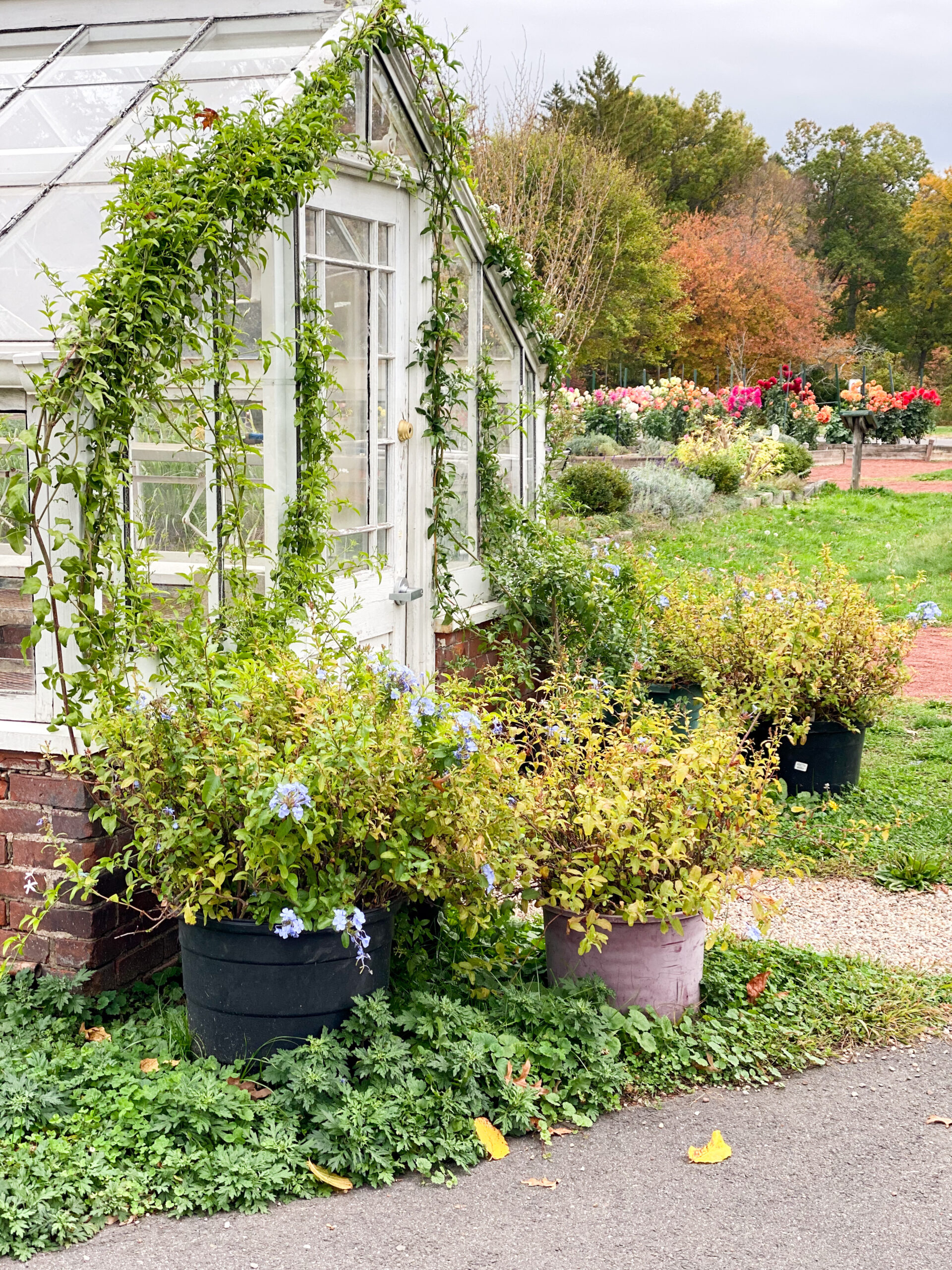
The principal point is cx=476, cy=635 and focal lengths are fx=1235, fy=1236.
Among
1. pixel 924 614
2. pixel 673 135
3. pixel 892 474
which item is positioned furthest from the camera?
pixel 673 135

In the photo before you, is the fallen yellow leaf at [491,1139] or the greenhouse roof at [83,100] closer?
the fallen yellow leaf at [491,1139]

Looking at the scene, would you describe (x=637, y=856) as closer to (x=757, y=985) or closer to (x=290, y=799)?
(x=757, y=985)

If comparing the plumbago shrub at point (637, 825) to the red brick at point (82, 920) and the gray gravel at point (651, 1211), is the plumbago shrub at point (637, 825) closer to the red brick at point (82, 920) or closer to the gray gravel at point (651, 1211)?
the gray gravel at point (651, 1211)

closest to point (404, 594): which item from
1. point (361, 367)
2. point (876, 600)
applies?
point (361, 367)

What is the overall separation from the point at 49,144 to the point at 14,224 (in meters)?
0.50

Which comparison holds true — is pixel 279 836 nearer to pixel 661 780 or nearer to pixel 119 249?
pixel 661 780

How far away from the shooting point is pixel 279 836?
3.11 metres

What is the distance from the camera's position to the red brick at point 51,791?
11.7 feet

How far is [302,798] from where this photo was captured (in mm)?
3037

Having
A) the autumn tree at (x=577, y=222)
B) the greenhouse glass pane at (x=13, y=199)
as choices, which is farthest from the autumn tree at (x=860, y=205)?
the greenhouse glass pane at (x=13, y=199)

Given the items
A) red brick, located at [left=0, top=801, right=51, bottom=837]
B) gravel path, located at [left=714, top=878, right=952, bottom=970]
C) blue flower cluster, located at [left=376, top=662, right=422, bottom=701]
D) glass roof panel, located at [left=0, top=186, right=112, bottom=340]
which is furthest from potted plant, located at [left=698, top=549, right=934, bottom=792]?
glass roof panel, located at [left=0, top=186, right=112, bottom=340]

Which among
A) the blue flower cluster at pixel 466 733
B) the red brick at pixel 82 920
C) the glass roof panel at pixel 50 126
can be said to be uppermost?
the glass roof panel at pixel 50 126

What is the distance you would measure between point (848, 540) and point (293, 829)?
12.0 meters

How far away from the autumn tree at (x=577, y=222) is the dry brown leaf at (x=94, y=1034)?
9.42m
